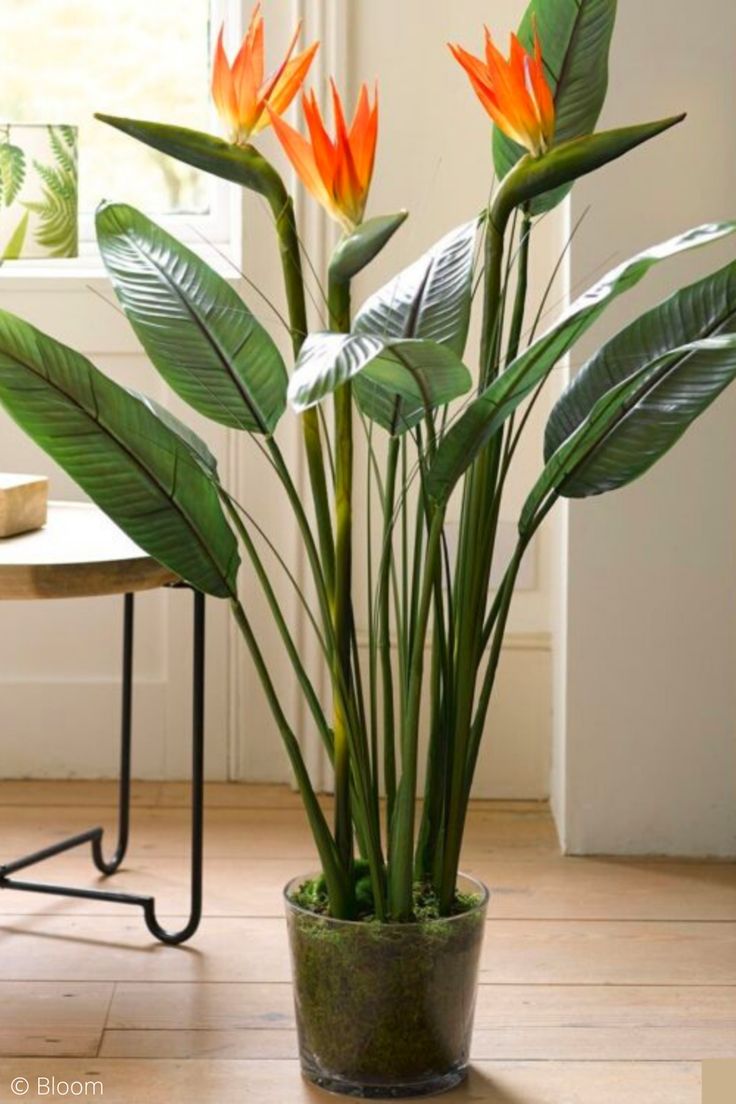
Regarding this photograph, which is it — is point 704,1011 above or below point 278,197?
below

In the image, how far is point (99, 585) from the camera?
209cm

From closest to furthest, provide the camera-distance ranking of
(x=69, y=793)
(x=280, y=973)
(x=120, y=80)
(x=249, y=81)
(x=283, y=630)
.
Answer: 1. (x=249, y=81)
2. (x=283, y=630)
3. (x=280, y=973)
4. (x=69, y=793)
5. (x=120, y=80)

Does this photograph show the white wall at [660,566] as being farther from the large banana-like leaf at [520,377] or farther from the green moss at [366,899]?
the large banana-like leaf at [520,377]

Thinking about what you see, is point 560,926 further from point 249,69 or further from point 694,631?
point 249,69

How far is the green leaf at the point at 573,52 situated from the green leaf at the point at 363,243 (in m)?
0.31

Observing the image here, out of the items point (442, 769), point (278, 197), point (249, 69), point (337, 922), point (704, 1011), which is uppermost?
point (249, 69)

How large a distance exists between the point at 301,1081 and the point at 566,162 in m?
1.03

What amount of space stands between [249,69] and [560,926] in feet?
4.29

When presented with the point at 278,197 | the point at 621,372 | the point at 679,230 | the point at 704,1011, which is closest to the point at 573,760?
the point at 704,1011

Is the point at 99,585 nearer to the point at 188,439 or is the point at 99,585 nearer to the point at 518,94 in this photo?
the point at 188,439

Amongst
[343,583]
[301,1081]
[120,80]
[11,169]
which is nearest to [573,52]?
[343,583]

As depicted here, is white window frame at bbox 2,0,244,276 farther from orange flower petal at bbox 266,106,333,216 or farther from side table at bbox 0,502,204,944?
orange flower petal at bbox 266,106,333,216

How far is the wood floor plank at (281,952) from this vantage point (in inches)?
89.3

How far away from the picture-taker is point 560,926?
2467mm
